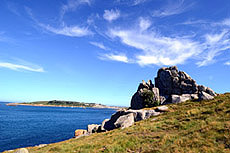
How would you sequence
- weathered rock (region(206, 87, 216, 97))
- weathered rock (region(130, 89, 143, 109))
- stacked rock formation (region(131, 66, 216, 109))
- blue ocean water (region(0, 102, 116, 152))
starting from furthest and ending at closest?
weathered rock (region(130, 89, 143, 109))
stacked rock formation (region(131, 66, 216, 109))
weathered rock (region(206, 87, 216, 97))
blue ocean water (region(0, 102, 116, 152))

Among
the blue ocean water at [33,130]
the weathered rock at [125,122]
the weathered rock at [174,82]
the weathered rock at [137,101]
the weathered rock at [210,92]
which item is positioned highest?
the weathered rock at [174,82]

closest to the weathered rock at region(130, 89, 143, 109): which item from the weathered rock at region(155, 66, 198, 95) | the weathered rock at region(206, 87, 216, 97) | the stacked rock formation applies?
the stacked rock formation

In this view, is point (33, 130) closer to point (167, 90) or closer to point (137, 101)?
point (137, 101)

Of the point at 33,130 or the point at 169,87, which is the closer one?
the point at 33,130

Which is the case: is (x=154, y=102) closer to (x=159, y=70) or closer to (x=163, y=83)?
(x=163, y=83)

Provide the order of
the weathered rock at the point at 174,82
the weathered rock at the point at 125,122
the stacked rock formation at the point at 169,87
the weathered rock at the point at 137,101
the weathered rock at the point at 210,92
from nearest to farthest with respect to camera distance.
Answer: the weathered rock at the point at 125,122, the weathered rock at the point at 210,92, the stacked rock formation at the point at 169,87, the weathered rock at the point at 137,101, the weathered rock at the point at 174,82

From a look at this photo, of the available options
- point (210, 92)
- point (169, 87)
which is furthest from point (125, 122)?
point (169, 87)

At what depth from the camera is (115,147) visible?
15031mm

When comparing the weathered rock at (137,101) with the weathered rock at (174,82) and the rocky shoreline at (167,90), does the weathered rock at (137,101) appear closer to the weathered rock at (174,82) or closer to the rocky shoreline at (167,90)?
the rocky shoreline at (167,90)

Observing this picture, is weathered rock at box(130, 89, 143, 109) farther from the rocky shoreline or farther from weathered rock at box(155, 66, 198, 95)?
weathered rock at box(155, 66, 198, 95)

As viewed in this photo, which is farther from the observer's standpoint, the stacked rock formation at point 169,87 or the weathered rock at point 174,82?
the weathered rock at point 174,82

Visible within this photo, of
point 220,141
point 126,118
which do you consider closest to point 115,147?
point 220,141

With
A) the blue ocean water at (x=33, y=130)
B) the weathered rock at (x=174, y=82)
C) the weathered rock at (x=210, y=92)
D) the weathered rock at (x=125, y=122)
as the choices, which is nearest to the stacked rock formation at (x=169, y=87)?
the weathered rock at (x=174, y=82)

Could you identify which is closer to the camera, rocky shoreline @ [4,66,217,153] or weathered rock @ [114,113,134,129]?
weathered rock @ [114,113,134,129]
